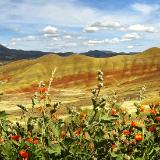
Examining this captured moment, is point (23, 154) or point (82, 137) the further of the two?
point (82, 137)

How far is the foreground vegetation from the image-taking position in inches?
259

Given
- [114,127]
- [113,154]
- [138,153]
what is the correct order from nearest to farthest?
[113,154] → [138,153] → [114,127]

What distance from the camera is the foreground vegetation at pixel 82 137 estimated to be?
21.6 feet

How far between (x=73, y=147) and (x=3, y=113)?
1.55 meters

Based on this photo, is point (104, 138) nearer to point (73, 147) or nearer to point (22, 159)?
point (73, 147)

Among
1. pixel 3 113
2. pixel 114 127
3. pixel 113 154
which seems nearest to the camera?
pixel 113 154

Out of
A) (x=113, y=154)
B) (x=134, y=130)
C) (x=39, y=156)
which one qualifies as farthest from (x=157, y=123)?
(x=39, y=156)

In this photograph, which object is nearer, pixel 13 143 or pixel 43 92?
pixel 13 143

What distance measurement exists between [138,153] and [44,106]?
5.56 ft

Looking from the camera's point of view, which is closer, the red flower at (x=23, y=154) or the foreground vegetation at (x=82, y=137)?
the red flower at (x=23, y=154)

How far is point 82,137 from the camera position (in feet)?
23.6

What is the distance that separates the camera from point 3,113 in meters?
7.58

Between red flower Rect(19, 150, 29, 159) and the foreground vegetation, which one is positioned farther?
the foreground vegetation

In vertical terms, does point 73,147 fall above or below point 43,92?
below
